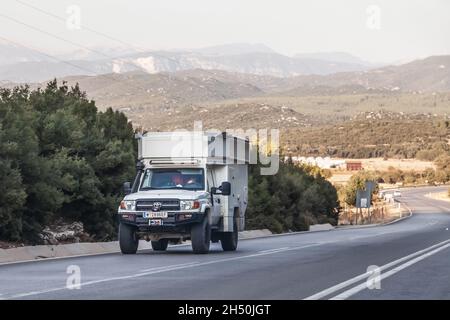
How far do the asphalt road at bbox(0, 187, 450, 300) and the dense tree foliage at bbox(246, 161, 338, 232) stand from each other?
3045 cm

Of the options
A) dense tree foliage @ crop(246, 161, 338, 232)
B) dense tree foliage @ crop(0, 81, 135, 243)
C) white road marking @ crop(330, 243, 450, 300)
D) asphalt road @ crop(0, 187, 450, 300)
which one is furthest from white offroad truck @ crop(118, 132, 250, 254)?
dense tree foliage @ crop(246, 161, 338, 232)

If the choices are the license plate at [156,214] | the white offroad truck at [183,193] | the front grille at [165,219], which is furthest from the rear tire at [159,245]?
the license plate at [156,214]

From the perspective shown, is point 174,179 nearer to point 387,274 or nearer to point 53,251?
point 53,251

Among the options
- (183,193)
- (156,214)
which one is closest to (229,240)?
(183,193)

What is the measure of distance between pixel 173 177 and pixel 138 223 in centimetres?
188

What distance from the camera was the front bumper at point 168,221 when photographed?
26.1m

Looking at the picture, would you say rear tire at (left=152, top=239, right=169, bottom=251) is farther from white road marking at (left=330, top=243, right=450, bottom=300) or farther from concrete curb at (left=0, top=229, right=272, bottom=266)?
white road marking at (left=330, top=243, right=450, bottom=300)

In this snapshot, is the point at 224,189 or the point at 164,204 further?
the point at 224,189

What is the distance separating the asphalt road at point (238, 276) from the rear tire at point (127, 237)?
1.24ft

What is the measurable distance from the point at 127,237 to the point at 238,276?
26.5ft

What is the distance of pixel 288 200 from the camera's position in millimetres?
68875
